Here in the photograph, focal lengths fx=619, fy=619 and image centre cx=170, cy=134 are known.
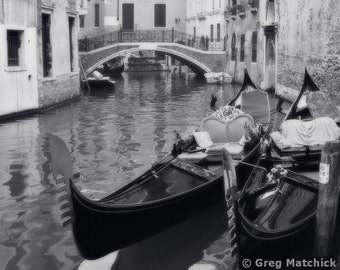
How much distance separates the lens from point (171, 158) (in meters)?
5.89

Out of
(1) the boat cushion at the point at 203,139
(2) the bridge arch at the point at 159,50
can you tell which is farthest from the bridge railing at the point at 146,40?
(1) the boat cushion at the point at 203,139

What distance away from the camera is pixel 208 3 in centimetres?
2417

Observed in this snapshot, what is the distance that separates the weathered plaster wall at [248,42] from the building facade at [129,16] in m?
5.42

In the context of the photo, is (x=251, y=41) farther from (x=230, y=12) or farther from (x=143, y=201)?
(x=143, y=201)

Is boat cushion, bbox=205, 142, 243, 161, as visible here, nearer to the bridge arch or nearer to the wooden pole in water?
the wooden pole in water

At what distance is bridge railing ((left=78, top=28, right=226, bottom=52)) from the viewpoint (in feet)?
67.9

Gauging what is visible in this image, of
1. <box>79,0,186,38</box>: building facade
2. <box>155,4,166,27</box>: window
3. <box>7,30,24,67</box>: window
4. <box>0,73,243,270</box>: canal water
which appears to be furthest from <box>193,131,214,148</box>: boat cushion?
<box>155,4,166,27</box>: window

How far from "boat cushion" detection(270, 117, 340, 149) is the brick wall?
6.63 metres

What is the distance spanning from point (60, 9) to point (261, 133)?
25.5 ft

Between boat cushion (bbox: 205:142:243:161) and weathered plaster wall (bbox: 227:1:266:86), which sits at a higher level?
weathered plaster wall (bbox: 227:1:266:86)

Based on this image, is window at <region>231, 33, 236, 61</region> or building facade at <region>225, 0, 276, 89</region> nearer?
building facade at <region>225, 0, 276, 89</region>

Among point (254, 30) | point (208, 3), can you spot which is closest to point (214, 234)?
point (254, 30)

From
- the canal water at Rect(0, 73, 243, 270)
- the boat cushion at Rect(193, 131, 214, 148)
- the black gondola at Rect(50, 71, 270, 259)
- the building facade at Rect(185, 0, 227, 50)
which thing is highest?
the building facade at Rect(185, 0, 227, 50)

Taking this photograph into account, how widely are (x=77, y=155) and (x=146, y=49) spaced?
45.2 ft
